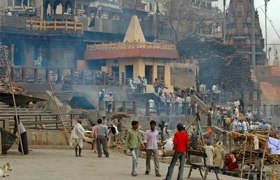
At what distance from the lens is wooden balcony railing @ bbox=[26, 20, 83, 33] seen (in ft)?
144

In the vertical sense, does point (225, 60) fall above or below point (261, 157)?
above

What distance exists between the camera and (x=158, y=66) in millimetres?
48812

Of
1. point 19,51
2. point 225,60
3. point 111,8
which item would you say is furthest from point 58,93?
point 111,8

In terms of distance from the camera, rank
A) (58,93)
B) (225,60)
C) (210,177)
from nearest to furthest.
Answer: (210,177) → (58,93) → (225,60)

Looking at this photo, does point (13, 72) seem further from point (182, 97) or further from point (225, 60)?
point (225, 60)

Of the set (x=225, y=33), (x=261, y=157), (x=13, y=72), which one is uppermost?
(x=225, y=33)

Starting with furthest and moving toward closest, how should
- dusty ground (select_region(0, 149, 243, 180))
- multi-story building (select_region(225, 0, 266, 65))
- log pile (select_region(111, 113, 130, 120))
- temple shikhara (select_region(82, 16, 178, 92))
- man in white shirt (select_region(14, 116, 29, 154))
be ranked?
multi-story building (select_region(225, 0, 266, 65)) → temple shikhara (select_region(82, 16, 178, 92)) → log pile (select_region(111, 113, 130, 120)) → man in white shirt (select_region(14, 116, 29, 154)) → dusty ground (select_region(0, 149, 243, 180))

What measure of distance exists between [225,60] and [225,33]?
40.6 ft

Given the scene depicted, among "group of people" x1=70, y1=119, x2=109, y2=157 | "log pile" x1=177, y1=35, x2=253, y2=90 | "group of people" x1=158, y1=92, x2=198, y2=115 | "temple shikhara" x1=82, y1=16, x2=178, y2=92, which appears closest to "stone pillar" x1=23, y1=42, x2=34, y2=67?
"temple shikhara" x1=82, y1=16, x2=178, y2=92

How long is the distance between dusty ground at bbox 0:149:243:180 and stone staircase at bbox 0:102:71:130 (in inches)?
137

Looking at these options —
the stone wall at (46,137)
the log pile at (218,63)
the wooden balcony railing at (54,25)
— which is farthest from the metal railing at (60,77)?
the log pile at (218,63)

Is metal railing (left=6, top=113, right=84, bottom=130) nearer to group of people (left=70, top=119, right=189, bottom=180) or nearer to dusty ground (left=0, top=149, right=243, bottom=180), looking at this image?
dusty ground (left=0, top=149, right=243, bottom=180)

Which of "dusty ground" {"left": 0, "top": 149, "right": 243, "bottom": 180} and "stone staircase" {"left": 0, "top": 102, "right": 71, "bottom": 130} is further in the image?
"stone staircase" {"left": 0, "top": 102, "right": 71, "bottom": 130}

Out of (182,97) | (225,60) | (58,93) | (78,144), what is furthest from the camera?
(225,60)
